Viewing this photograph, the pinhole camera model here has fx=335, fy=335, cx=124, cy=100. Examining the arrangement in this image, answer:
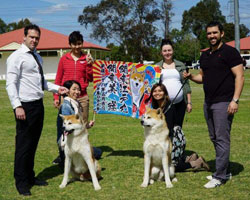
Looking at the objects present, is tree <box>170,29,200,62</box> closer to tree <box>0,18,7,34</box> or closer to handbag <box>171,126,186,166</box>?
tree <box>0,18,7,34</box>

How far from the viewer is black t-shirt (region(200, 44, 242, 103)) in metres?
4.90

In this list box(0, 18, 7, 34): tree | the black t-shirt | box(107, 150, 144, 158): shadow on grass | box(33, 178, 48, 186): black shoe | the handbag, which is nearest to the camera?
the black t-shirt

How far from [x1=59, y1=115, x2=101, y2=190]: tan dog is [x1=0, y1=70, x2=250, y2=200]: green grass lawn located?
25cm

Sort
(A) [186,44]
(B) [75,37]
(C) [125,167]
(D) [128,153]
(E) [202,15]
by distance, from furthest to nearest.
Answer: (E) [202,15] < (A) [186,44] < (D) [128,153] < (C) [125,167] < (B) [75,37]

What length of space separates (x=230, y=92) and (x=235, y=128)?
5.18 m

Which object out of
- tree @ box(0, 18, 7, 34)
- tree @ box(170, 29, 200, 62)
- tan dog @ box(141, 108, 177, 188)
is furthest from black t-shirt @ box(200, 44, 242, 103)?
tree @ box(0, 18, 7, 34)

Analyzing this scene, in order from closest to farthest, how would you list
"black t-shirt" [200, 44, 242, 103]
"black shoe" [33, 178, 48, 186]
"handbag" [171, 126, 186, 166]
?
"black t-shirt" [200, 44, 242, 103] < "black shoe" [33, 178, 48, 186] < "handbag" [171, 126, 186, 166]

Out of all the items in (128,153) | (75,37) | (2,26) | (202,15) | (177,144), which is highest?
(202,15)

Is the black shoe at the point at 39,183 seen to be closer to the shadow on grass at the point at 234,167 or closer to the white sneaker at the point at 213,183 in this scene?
the white sneaker at the point at 213,183

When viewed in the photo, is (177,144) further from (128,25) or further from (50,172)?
(128,25)

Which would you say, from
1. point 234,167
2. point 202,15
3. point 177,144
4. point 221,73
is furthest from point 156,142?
point 202,15

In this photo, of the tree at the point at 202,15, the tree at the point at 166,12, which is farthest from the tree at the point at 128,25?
the tree at the point at 202,15

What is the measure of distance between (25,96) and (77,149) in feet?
3.70

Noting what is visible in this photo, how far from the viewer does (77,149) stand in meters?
5.18
